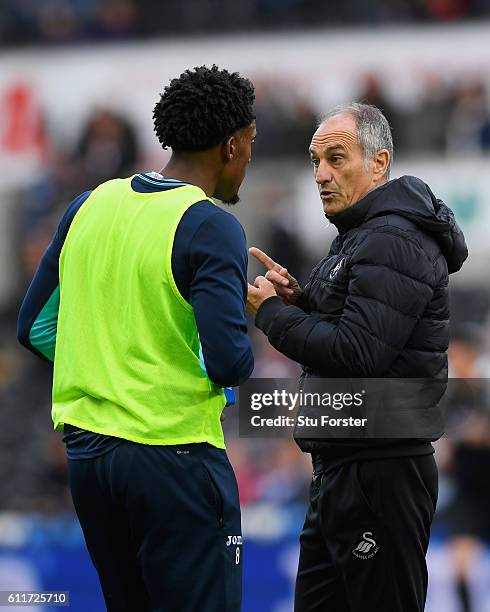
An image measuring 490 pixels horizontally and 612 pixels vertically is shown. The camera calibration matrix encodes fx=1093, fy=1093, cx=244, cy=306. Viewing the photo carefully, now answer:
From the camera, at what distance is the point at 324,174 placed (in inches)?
113

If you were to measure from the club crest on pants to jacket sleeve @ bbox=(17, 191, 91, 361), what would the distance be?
90cm

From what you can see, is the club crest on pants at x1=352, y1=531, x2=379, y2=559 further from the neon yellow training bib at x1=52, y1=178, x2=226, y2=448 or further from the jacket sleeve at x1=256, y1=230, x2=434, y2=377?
the neon yellow training bib at x1=52, y1=178, x2=226, y2=448

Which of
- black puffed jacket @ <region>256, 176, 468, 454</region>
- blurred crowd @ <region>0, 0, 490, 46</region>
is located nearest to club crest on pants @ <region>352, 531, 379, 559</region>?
black puffed jacket @ <region>256, 176, 468, 454</region>

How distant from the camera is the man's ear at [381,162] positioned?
2885 mm

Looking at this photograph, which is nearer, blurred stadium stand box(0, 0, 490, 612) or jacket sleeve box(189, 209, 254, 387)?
jacket sleeve box(189, 209, 254, 387)

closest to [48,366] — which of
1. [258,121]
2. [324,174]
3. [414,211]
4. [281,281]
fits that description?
[258,121]

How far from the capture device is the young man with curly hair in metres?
2.34

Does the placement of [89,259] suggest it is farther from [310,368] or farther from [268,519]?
[268,519]

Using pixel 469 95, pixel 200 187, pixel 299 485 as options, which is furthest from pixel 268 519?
pixel 200 187

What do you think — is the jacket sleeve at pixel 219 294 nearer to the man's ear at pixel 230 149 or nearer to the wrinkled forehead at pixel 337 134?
the man's ear at pixel 230 149

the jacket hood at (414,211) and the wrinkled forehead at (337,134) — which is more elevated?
the wrinkled forehead at (337,134)

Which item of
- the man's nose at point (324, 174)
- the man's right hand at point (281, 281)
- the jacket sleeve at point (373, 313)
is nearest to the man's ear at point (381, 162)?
the man's nose at point (324, 174)

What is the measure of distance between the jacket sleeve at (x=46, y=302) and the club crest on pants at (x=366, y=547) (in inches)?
35.5

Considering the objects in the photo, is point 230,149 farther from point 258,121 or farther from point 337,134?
point 258,121
